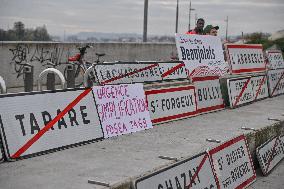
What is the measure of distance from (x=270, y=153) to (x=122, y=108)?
2.67m

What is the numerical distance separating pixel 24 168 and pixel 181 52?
546 cm

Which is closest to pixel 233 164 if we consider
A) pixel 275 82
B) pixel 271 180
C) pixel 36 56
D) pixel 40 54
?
pixel 271 180

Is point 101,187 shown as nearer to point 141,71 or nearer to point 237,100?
point 141,71

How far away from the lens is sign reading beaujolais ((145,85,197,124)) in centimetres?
825

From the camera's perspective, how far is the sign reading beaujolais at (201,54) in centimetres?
1030

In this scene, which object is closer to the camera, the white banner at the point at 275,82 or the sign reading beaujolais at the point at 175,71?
the sign reading beaujolais at the point at 175,71

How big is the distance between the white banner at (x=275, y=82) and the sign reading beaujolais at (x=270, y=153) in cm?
395

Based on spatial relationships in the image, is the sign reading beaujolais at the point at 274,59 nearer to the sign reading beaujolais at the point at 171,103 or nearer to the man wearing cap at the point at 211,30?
the man wearing cap at the point at 211,30

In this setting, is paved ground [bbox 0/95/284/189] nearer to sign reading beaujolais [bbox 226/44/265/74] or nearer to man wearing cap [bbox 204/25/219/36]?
sign reading beaujolais [bbox 226/44/265/74]

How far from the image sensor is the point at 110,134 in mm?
7047

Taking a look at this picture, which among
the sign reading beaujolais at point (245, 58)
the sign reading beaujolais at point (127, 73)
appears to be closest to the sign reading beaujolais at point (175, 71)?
the sign reading beaujolais at point (127, 73)

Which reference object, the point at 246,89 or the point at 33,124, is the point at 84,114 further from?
the point at 246,89

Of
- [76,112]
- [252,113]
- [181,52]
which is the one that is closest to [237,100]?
[252,113]

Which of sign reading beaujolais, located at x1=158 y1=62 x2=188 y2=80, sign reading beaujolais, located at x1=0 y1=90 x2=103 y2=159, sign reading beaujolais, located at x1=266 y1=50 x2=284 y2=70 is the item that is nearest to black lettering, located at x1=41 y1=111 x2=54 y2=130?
sign reading beaujolais, located at x1=0 y1=90 x2=103 y2=159
